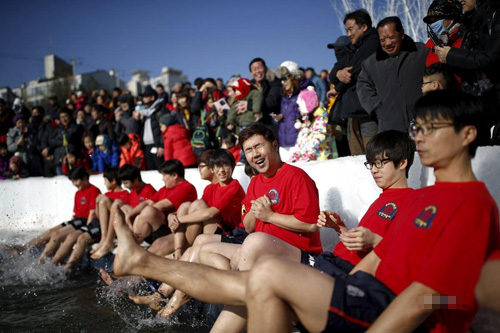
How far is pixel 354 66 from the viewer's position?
→ 5.36m

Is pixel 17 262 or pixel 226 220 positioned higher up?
pixel 226 220

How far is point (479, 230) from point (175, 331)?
2681mm

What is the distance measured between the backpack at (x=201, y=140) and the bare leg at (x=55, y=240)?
249 cm

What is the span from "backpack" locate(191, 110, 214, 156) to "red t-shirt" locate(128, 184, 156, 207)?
1426 mm

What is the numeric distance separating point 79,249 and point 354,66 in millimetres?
4722

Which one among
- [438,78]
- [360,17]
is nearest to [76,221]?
[360,17]

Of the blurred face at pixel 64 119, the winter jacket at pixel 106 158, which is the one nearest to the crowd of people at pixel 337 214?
the winter jacket at pixel 106 158

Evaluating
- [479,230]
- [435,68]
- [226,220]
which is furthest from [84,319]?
[435,68]

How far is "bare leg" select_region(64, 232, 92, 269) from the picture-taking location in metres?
6.61

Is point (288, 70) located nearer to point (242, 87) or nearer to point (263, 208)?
point (242, 87)

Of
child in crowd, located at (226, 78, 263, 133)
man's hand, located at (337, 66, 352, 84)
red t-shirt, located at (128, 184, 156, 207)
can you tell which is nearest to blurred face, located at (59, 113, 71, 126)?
red t-shirt, located at (128, 184, 156, 207)

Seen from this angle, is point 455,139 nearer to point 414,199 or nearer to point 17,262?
point 414,199

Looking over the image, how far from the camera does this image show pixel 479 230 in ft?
6.26

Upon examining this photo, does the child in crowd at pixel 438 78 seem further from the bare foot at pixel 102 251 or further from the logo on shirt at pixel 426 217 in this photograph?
the bare foot at pixel 102 251
